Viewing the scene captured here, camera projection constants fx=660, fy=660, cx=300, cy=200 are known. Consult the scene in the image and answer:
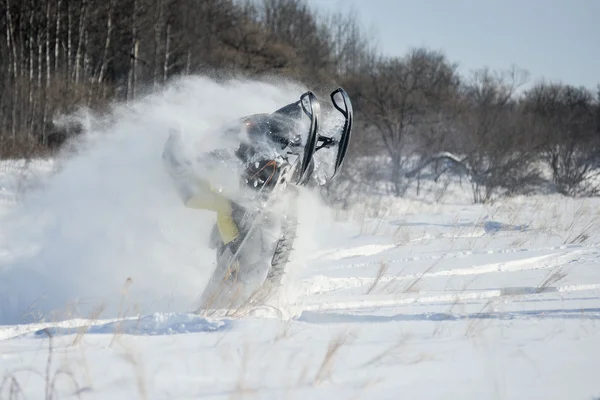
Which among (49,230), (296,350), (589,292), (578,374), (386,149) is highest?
(578,374)

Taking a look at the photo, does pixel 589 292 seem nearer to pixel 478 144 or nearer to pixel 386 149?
pixel 478 144

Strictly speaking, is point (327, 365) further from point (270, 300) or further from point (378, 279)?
point (378, 279)

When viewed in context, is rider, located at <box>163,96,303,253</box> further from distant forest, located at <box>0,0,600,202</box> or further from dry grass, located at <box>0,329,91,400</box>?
distant forest, located at <box>0,0,600,202</box>

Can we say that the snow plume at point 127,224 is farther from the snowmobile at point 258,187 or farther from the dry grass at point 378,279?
the dry grass at point 378,279

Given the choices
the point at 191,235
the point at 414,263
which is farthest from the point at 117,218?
the point at 414,263

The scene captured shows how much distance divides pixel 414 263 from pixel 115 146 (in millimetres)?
3169

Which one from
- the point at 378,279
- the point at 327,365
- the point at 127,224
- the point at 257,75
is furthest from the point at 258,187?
the point at 257,75

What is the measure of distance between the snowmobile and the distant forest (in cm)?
1115

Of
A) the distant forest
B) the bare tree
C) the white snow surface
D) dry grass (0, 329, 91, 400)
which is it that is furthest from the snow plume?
the bare tree

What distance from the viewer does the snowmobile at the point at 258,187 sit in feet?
16.1

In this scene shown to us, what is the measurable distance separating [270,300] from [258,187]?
852mm

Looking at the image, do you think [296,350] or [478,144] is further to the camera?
[478,144]

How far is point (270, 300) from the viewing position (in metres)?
4.70

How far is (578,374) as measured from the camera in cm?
240
